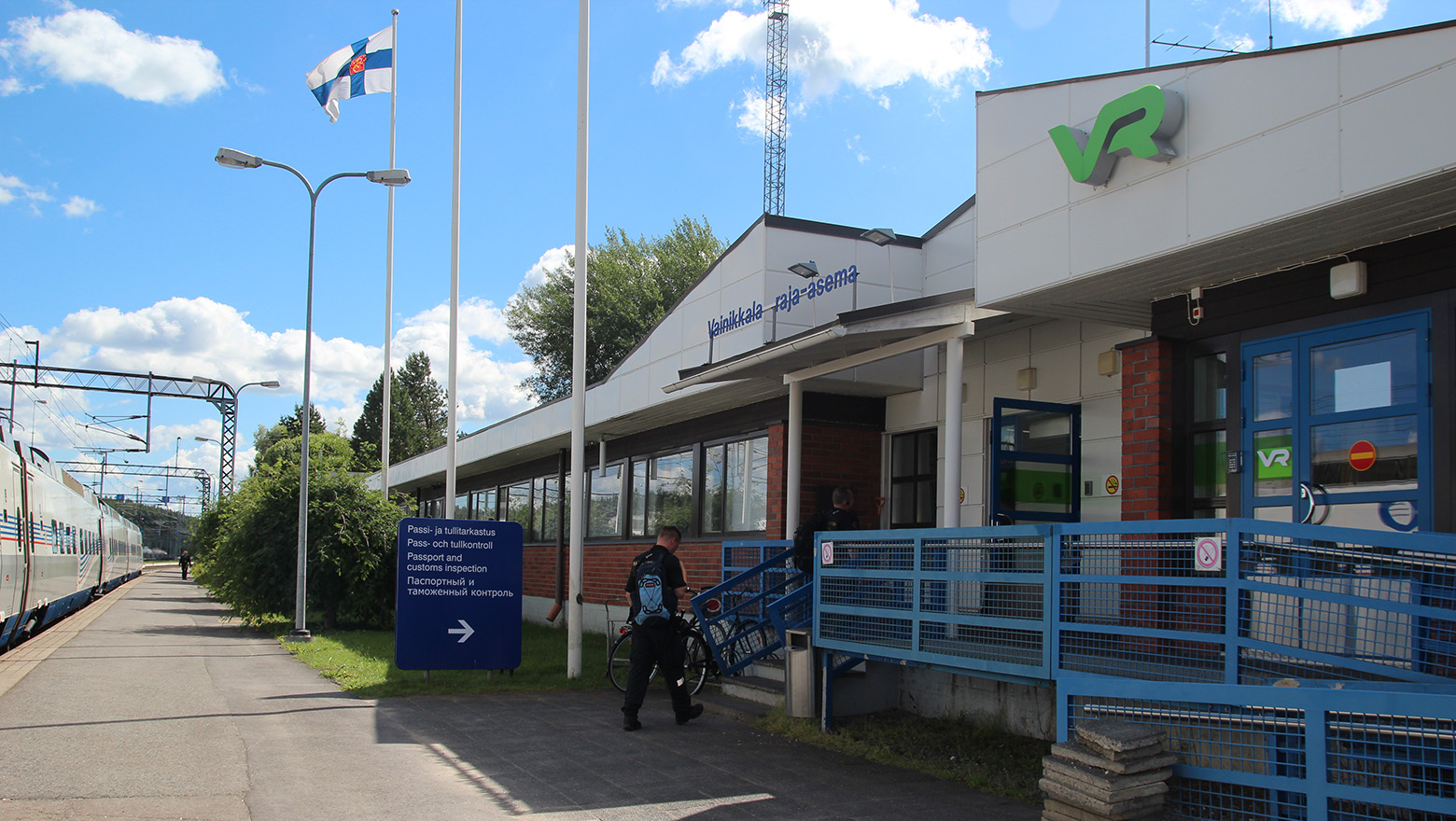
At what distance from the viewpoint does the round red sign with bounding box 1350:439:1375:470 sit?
698 centimetres

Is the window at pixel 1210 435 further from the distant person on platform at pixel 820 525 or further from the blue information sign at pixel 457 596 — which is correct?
the blue information sign at pixel 457 596

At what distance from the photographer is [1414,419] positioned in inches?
265

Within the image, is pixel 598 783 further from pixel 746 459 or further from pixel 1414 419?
pixel 746 459

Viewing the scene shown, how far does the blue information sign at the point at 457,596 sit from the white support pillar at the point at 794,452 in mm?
3170

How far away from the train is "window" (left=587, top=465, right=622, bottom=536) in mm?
9019

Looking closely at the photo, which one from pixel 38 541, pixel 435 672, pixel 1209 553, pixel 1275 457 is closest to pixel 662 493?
pixel 435 672

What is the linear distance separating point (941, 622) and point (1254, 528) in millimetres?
2633

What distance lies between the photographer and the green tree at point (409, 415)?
71.9 meters

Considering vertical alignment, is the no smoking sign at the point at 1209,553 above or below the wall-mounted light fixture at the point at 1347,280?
below

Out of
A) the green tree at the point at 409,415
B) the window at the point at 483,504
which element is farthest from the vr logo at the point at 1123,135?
the green tree at the point at 409,415

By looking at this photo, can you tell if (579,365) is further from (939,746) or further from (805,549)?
(939,746)

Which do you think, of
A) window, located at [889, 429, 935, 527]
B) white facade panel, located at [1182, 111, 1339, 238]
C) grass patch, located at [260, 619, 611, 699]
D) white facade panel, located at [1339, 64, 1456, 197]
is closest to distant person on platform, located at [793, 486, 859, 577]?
window, located at [889, 429, 935, 527]

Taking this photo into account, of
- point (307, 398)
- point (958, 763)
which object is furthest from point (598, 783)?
point (307, 398)

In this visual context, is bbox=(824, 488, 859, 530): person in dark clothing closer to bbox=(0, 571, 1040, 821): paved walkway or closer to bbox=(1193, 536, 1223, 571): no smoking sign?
bbox=(0, 571, 1040, 821): paved walkway
